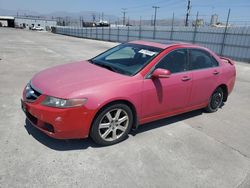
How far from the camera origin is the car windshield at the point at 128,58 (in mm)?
3975

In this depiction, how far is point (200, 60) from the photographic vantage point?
15.8ft

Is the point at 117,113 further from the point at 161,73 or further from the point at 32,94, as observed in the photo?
the point at 32,94

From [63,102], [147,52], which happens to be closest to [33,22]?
[147,52]

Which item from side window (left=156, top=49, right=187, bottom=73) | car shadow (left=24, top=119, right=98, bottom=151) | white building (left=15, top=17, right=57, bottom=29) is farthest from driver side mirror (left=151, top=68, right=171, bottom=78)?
white building (left=15, top=17, right=57, bottom=29)

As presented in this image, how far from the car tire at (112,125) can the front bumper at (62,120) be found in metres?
0.14

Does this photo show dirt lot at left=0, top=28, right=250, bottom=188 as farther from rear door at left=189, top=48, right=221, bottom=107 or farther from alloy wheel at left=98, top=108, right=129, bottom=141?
rear door at left=189, top=48, right=221, bottom=107

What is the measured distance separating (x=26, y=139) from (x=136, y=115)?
171 centimetres

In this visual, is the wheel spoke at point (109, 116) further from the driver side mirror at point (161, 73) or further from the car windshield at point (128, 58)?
the driver side mirror at point (161, 73)

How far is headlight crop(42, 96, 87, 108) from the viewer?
317 centimetres

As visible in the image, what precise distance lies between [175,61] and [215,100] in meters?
Result: 1.68

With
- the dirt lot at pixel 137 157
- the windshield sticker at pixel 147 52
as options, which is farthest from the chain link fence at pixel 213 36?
the dirt lot at pixel 137 157

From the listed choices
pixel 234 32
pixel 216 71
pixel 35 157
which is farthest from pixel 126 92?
pixel 234 32

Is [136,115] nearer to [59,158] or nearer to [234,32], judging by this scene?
[59,158]

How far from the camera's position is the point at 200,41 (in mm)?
20062
